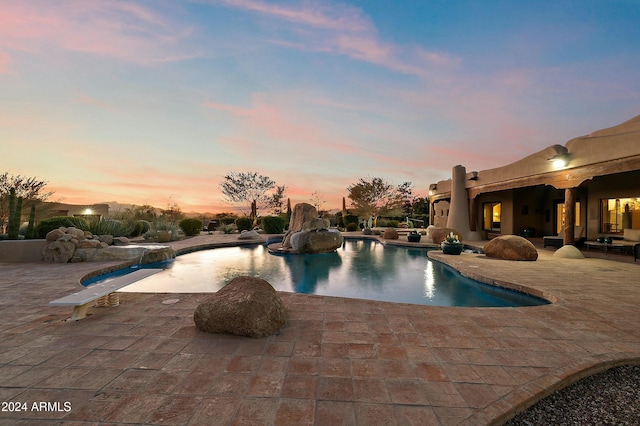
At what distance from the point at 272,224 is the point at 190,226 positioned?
5222 millimetres

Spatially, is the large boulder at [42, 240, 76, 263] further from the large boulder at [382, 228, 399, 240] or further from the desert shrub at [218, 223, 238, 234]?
the large boulder at [382, 228, 399, 240]

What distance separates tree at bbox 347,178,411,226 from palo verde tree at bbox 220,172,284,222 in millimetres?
8488

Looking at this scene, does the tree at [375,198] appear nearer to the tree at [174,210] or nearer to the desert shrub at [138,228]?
the tree at [174,210]

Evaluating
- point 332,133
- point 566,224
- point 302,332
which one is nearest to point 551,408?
point 302,332

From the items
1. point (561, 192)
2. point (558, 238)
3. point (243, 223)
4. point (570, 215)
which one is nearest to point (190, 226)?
point (243, 223)

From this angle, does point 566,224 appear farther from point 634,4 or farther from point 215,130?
point 215,130

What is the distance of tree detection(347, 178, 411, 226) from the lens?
2434 cm

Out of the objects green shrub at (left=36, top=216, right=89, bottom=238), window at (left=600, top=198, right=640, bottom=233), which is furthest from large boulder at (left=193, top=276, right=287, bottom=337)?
window at (left=600, top=198, right=640, bottom=233)

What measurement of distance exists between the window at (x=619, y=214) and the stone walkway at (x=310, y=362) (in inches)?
318

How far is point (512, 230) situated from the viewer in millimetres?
13500

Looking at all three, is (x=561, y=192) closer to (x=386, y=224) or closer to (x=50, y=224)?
(x=386, y=224)

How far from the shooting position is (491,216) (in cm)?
1578

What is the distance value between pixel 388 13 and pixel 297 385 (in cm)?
995

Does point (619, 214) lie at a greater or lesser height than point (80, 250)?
greater
